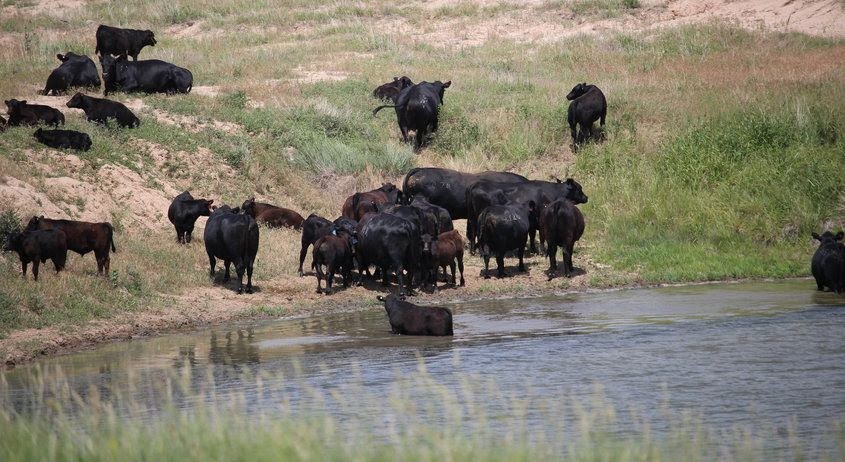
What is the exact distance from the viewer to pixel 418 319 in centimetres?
1500

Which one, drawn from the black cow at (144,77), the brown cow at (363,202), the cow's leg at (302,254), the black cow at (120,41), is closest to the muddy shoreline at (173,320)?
the cow's leg at (302,254)

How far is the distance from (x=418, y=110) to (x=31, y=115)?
26.7ft

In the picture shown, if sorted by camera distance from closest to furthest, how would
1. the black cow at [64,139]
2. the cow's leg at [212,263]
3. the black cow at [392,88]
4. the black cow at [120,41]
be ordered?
the cow's leg at [212,263] → the black cow at [64,139] → the black cow at [392,88] → the black cow at [120,41]

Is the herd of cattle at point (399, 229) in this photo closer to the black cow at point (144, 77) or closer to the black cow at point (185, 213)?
the black cow at point (185, 213)

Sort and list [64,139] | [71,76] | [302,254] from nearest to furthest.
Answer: [302,254] < [64,139] < [71,76]

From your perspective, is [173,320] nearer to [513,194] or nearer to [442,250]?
[442,250]

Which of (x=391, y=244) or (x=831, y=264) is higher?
(x=391, y=244)

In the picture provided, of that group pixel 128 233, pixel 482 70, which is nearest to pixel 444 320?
pixel 128 233

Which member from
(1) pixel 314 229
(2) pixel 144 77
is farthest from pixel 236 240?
(2) pixel 144 77

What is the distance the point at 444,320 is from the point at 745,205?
361 inches

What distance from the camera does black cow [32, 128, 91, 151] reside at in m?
22.0

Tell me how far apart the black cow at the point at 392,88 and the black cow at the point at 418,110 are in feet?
6.82

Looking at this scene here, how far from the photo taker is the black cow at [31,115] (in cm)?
2322

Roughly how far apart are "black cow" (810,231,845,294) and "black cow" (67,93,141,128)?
13.8 meters
